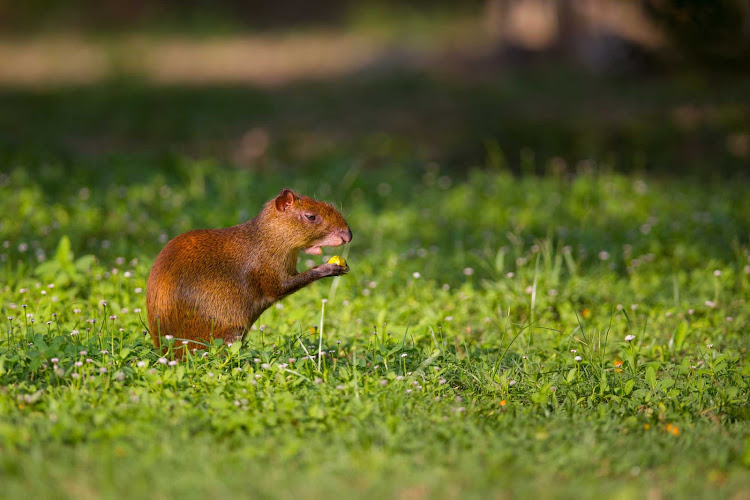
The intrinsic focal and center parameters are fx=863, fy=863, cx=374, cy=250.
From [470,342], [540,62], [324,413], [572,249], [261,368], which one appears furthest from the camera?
[540,62]

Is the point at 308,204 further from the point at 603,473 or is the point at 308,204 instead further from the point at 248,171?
the point at 248,171

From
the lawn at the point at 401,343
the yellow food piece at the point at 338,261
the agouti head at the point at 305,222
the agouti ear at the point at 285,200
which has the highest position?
the agouti ear at the point at 285,200

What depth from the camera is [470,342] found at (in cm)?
536

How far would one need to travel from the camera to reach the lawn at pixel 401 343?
3.52 meters

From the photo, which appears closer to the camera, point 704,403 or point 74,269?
point 704,403

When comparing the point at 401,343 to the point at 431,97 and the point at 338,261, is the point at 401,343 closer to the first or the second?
the point at 338,261

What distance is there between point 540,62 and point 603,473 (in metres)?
10.2

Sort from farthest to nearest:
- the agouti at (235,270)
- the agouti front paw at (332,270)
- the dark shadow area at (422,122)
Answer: the dark shadow area at (422,122) < the agouti front paw at (332,270) < the agouti at (235,270)

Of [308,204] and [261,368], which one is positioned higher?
[308,204]

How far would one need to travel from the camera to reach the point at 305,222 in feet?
15.9

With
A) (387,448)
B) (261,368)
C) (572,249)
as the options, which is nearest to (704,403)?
(387,448)

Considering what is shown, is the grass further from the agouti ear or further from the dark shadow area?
the dark shadow area

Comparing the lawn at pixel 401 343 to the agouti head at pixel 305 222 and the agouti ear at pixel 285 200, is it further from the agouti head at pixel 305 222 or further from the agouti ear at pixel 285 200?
the agouti ear at pixel 285 200

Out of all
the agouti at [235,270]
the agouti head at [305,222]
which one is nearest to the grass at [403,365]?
the agouti at [235,270]
